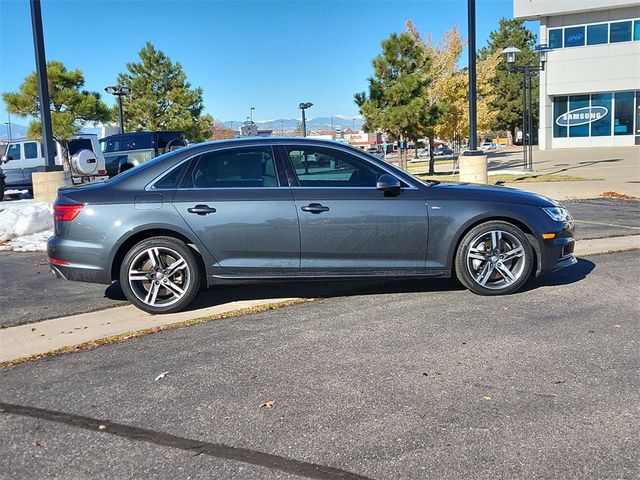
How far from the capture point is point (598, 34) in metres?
40.3

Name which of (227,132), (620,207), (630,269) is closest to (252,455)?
(630,269)

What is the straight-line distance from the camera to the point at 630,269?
22.5 ft

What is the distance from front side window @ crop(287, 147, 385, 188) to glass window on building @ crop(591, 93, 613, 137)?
4104cm

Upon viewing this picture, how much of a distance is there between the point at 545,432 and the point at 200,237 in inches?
133

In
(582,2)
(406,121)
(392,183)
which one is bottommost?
(392,183)

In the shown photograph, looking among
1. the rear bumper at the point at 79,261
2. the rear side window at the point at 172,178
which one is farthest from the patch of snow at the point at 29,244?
the rear side window at the point at 172,178

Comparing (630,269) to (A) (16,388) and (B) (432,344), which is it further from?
(A) (16,388)

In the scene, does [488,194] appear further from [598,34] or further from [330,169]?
[598,34]

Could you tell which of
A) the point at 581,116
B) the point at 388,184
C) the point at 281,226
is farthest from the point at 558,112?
the point at 281,226

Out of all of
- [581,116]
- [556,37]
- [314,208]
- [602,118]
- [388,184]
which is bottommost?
[314,208]

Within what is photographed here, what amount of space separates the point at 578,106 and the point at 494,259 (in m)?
41.1

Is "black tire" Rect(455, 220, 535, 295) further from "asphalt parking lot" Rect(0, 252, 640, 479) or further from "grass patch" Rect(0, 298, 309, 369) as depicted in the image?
"grass patch" Rect(0, 298, 309, 369)

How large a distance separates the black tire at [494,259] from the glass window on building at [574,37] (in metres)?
40.6

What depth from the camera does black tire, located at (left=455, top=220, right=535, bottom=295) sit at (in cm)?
570
